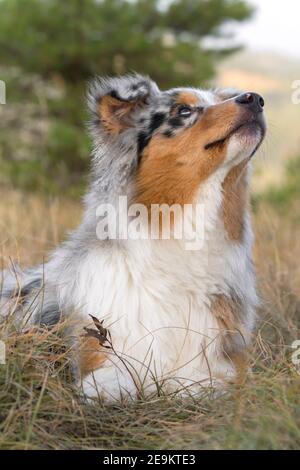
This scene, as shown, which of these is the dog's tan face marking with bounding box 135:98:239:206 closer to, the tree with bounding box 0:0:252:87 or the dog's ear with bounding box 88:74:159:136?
the dog's ear with bounding box 88:74:159:136

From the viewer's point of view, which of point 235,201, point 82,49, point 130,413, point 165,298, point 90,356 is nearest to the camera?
point 130,413

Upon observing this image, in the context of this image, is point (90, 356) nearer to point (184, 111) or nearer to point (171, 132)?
point (171, 132)

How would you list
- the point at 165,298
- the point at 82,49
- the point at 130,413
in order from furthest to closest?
the point at 82,49 → the point at 165,298 → the point at 130,413

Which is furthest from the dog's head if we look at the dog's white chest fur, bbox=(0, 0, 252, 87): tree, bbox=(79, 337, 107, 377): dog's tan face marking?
bbox=(0, 0, 252, 87): tree

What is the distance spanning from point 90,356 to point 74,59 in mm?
9080

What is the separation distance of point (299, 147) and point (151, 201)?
892 cm

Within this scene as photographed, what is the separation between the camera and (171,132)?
3.94m

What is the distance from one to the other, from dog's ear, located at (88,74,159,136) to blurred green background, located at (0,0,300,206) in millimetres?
7210

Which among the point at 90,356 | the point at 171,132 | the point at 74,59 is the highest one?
the point at 74,59

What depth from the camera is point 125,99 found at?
159 inches

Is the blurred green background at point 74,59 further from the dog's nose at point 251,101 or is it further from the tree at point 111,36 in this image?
the dog's nose at point 251,101

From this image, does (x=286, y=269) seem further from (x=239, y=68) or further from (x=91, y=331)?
(x=239, y=68)

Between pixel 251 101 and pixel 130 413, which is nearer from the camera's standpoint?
pixel 130 413

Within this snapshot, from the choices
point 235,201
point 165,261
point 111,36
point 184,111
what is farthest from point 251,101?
point 111,36
